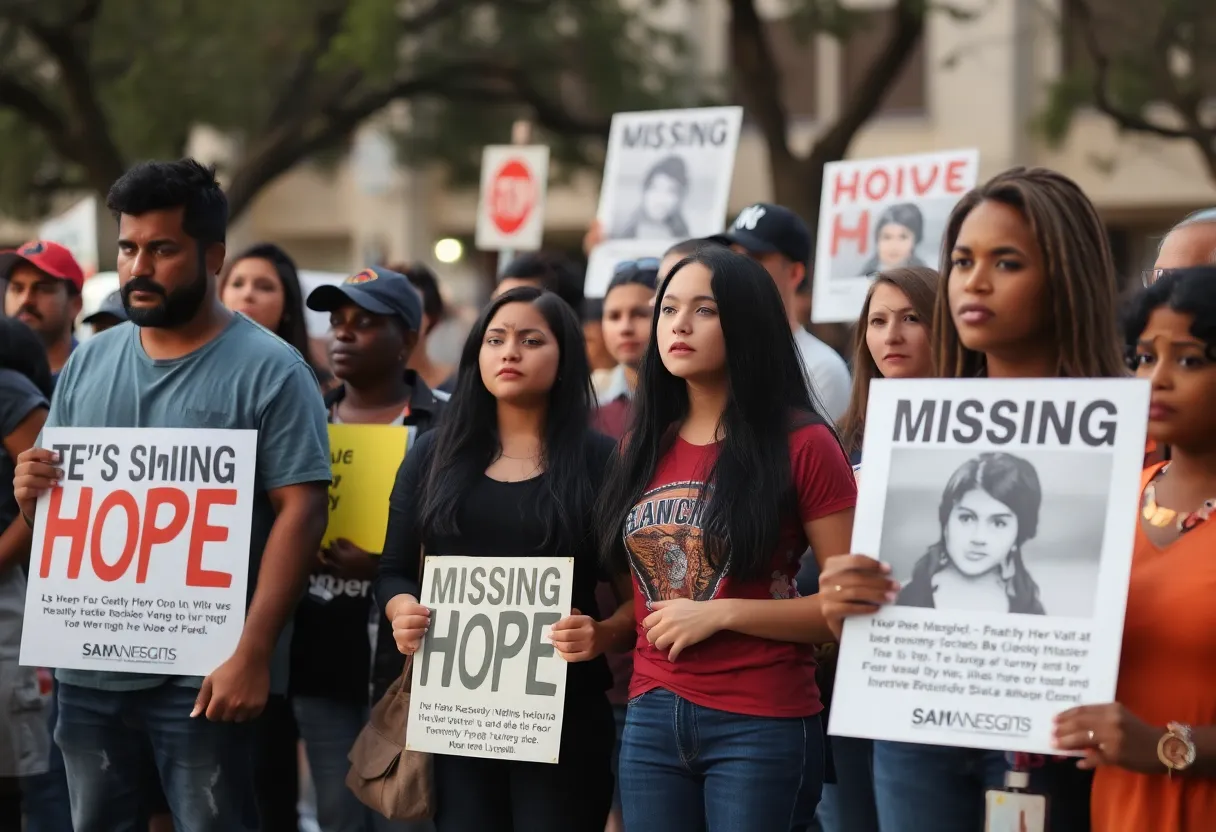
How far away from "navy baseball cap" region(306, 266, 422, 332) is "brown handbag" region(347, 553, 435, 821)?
1.29m

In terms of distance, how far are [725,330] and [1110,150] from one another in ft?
66.1

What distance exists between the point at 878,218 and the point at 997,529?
14.9 ft

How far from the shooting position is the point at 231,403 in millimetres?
4473

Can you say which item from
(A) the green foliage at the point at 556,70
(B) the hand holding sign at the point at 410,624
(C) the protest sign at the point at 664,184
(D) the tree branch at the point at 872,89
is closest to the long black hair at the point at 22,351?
(B) the hand holding sign at the point at 410,624

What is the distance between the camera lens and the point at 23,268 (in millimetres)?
6363

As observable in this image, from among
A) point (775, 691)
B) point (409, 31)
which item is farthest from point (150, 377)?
point (409, 31)

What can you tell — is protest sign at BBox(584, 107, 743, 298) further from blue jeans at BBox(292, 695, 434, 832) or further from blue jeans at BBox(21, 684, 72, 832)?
blue jeans at BBox(21, 684, 72, 832)

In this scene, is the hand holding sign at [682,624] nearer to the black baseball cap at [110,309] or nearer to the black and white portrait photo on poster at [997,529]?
the black and white portrait photo on poster at [997,529]

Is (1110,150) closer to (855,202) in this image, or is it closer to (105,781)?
(855,202)

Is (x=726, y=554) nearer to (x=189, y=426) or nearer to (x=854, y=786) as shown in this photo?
(x=854, y=786)

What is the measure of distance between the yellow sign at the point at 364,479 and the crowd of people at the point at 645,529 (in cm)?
10

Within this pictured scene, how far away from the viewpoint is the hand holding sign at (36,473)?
455 centimetres

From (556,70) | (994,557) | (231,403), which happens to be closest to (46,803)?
(231,403)

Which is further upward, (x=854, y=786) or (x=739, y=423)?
(x=739, y=423)
